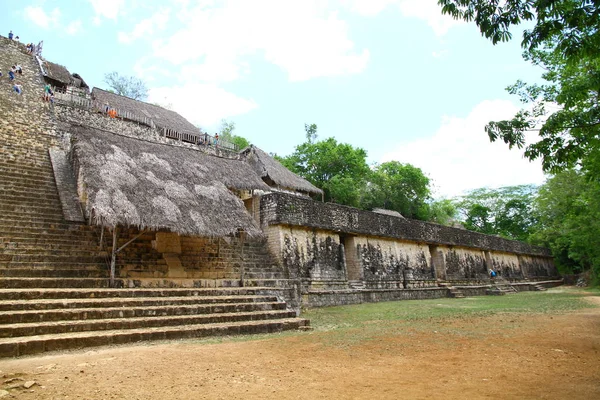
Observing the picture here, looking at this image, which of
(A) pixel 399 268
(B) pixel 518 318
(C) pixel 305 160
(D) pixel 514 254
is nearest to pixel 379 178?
(C) pixel 305 160

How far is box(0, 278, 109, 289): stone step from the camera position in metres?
6.16

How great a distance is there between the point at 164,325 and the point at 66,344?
156 cm

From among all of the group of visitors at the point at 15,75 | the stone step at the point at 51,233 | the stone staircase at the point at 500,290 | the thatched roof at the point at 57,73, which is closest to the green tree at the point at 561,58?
the stone step at the point at 51,233

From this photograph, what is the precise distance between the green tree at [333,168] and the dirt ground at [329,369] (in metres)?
20.0

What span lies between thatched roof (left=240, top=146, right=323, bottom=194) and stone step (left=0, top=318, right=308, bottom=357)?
12.7 meters

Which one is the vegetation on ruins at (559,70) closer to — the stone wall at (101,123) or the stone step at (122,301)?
the stone step at (122,301)

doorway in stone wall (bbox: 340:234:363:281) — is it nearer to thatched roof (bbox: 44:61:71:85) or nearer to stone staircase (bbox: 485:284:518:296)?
stone staircase (bbox: 485:284:518:296)

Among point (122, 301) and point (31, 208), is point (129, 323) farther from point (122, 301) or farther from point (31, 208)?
point (31, 208)

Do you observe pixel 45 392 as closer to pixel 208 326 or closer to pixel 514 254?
pixel 208 326

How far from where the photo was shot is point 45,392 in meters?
3.21

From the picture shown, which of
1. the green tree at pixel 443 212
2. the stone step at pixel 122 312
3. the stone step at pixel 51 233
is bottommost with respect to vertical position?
the stone step at pixel 122 312

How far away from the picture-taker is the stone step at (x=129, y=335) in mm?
4602

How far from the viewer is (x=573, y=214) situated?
18.0 metres

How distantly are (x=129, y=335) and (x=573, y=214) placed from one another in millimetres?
19543
